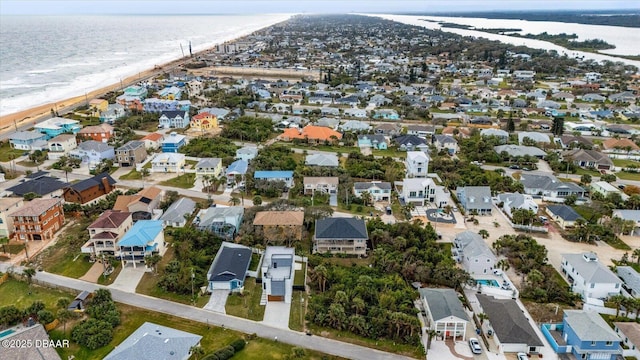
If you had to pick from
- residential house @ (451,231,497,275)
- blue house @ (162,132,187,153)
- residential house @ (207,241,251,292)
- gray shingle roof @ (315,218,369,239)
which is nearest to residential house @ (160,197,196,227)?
residential house @ (207,241,251,292)

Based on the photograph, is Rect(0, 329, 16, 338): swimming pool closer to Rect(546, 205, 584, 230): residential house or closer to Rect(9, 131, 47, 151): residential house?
Rect(9, 131, 47, 151): residential house

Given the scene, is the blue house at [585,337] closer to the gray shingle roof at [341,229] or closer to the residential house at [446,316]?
the residential house at [446,316]

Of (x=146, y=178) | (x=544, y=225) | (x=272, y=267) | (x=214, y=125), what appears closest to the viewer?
(x=272, y=267)

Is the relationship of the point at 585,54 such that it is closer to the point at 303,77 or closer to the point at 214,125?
the point at 303,77

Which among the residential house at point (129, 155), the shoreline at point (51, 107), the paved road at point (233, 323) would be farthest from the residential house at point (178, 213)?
the shoreline at point (51, 107)

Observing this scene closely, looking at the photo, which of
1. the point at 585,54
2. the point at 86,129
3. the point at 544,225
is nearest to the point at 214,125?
the point at 86,129

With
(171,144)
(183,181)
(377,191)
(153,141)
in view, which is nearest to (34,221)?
(183,181)
